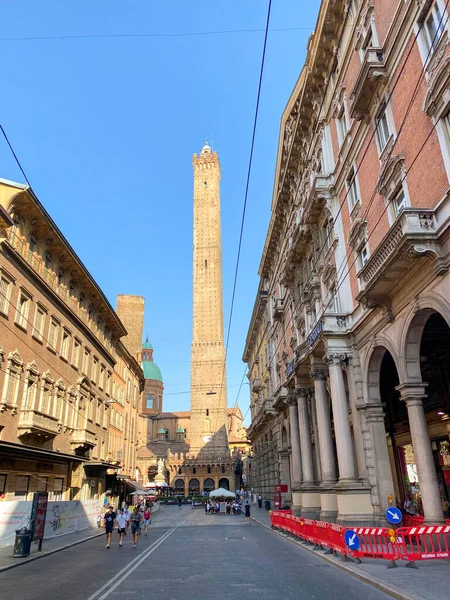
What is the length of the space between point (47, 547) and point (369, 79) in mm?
21486

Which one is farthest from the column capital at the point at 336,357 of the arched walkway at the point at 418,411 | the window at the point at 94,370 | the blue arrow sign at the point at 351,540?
the window at the point at 94,370

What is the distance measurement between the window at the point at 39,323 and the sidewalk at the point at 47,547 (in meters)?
10.3

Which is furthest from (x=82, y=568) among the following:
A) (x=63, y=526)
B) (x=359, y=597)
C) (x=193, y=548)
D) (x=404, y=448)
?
(x=404, y=448)

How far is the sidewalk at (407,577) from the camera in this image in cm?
859

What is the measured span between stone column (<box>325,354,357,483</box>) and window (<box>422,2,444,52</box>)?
11408mm

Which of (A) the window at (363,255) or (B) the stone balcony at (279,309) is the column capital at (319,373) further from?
(B) the stone balcony at (279,309)

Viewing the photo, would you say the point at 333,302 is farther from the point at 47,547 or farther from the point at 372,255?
the point at 47,547

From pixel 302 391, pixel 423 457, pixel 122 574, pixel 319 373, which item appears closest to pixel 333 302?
pixel 319 373

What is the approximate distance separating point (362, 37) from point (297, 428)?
20.9 meters

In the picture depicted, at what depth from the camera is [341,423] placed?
18.9 meters

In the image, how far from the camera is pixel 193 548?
18.1m

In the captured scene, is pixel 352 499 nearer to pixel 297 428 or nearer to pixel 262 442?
pixel 297 428

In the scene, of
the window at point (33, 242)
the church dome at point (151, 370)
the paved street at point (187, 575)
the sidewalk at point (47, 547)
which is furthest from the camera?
the church dome at point (151, 370)

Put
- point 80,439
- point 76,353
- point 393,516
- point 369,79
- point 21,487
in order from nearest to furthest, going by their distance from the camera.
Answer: point 393,516 → point 369,79 → point 21,487 → point 80,439 → point 76,353
